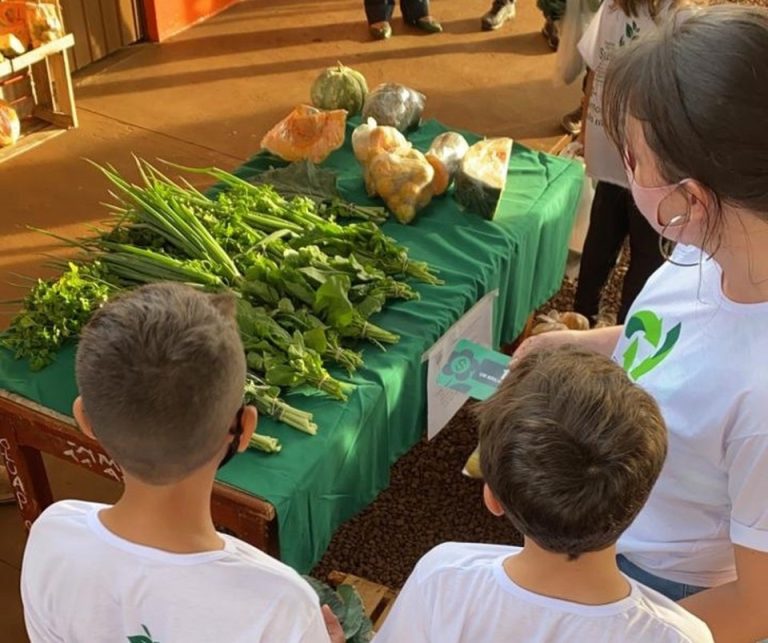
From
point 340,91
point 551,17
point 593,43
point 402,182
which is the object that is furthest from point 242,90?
point 402,182

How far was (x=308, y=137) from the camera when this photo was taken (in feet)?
11.1

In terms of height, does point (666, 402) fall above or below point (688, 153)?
below

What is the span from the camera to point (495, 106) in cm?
561

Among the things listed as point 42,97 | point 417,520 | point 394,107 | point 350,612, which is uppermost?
point 394,107

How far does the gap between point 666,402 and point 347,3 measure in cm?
567

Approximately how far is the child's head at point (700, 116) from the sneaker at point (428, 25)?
200 inches

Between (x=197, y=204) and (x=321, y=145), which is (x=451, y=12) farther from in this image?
(x=197, y=204)

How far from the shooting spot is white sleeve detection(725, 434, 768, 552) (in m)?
1.46

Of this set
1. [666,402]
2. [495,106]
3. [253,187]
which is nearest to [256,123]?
[495,106]

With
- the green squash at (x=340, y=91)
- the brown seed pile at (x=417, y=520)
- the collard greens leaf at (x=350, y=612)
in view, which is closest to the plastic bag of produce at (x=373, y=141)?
the green squash at (x=340, y=91)

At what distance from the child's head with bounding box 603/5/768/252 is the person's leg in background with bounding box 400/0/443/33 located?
16.7 ft

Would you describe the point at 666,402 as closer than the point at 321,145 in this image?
Yes

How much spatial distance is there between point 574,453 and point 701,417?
34cm

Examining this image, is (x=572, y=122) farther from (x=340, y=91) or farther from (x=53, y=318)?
(x=53, y=318)
